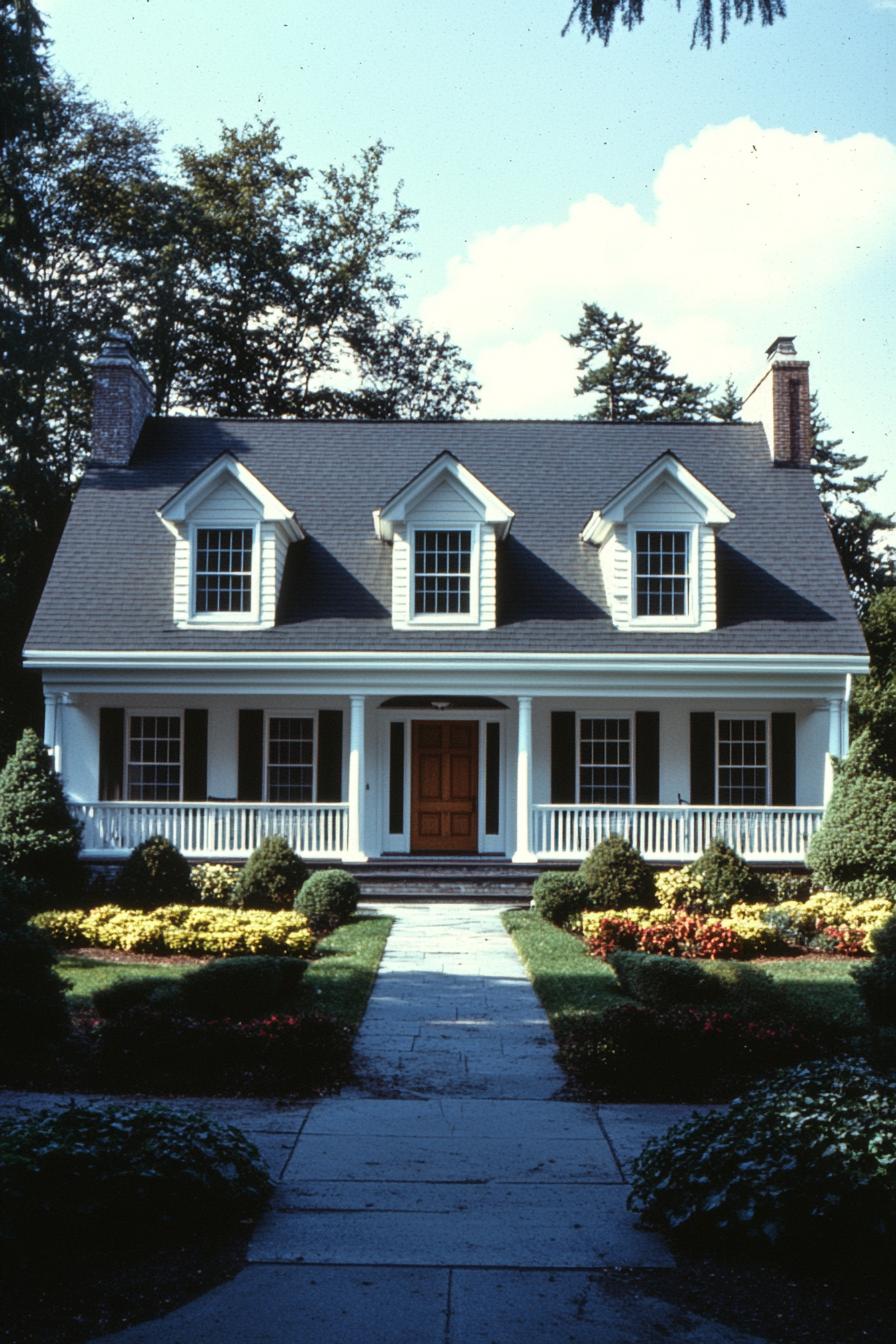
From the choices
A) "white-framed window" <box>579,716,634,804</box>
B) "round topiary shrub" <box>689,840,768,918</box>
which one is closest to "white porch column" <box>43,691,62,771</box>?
"white-framed window" <box>579,716,634,804</box>

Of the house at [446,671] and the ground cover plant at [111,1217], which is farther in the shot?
the house at [446,671]

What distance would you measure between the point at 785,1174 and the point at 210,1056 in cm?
458

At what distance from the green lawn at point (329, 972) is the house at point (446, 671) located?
5059 mm

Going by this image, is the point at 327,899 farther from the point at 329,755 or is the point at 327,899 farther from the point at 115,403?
the point at 115,403

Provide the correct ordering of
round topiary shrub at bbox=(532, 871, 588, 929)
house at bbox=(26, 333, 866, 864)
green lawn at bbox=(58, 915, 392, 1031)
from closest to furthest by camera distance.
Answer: green lawn at bbox=(58, 915, 392, 1031) → round topiary shrub at bbox=(532, 871, 588, 929) → house at bbox=(26, 333, 866, 864)

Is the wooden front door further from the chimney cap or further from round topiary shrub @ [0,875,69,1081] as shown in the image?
round topiary shrub @ [0,875,69,1081]

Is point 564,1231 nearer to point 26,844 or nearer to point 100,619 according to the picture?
point 26,844

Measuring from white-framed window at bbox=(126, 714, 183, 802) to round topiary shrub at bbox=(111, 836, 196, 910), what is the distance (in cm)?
306

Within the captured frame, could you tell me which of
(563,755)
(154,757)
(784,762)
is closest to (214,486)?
(154,757)

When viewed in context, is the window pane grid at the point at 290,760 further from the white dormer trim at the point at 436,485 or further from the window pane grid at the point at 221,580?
the white dormer trim at the point at 436,485

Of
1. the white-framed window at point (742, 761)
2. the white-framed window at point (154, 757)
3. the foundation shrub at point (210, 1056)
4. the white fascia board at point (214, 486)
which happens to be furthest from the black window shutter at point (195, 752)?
Answer: the foundation shrub at point (210, 1056)

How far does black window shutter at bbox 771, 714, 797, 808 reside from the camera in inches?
827

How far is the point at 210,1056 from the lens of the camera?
883 centimetres

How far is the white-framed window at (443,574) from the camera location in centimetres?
2103
